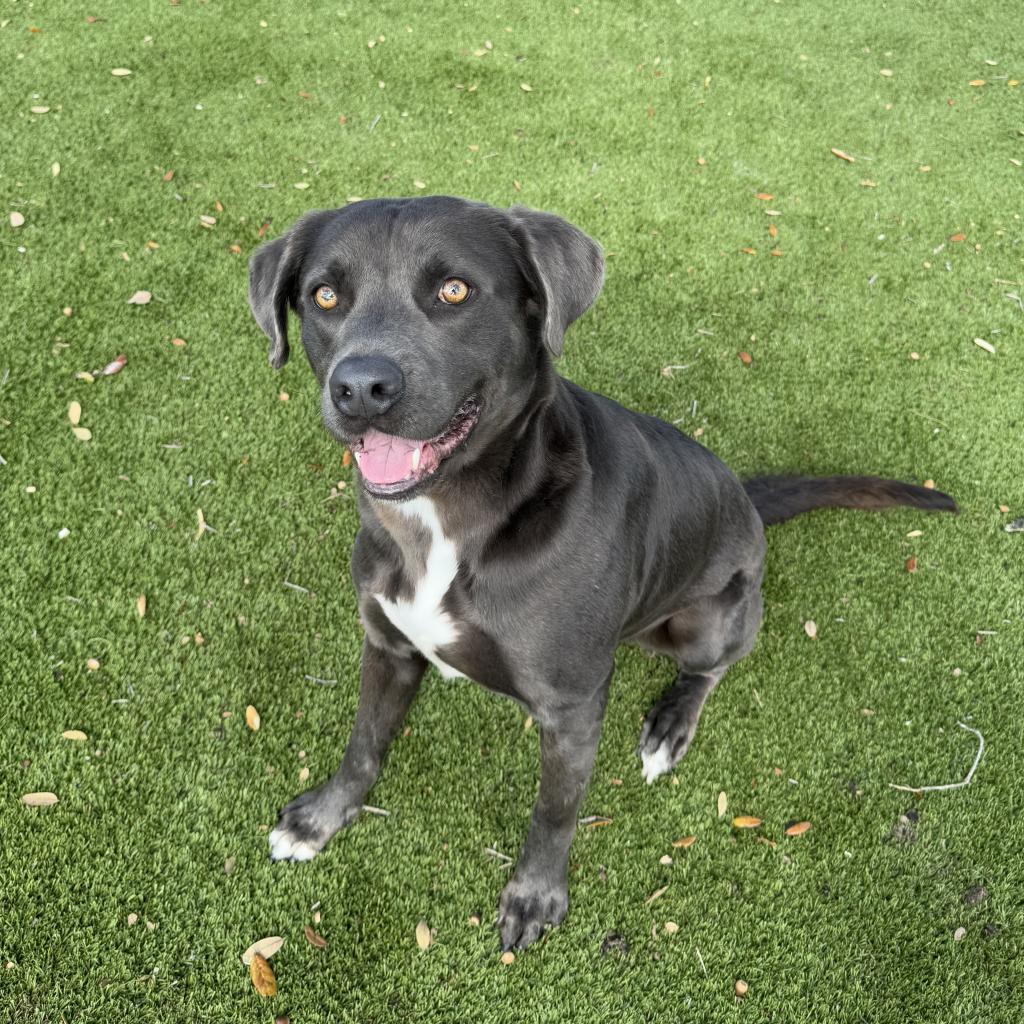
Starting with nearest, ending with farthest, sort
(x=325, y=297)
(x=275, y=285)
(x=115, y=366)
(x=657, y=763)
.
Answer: (x=325, y=297) → (x=275, y=285) → (x=657, y=763) → (x=115, y=366)

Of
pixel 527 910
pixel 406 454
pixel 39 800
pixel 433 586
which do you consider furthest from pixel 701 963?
pixel 39 800

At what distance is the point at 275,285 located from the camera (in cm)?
256

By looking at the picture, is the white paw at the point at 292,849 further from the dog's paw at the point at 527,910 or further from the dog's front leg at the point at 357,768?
the dog's paw at the point at 527,910

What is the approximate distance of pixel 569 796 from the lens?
285 cm

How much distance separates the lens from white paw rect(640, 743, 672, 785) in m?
3.40

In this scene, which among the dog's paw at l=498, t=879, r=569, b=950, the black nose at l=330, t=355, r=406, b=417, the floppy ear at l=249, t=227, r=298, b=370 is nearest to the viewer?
the black nose at l=330, t=355, r=406, b=417

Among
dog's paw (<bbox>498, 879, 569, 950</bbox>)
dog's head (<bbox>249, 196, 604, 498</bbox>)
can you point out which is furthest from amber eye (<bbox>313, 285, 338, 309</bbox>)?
dog's paw (<bbox>498, 879, 569, 950</bbox>)

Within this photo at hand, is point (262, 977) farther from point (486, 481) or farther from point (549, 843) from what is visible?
point (486, 481)

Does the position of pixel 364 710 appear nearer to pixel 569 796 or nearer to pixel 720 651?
pixel 569 796

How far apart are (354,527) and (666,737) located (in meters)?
1.75

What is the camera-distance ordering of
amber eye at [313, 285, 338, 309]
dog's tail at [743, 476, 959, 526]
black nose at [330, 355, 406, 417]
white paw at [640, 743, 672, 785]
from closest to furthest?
1. black nose at [330, 355, 406, 417]
2. amber eye at [313, 285, 338, 309]
3. white paw at [640, 743, 672, 785]
4. dog's tail at [743, 476, 959, 526]

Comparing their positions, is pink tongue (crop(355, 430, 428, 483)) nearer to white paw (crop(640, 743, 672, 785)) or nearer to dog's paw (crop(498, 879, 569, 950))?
dog's paw (crop(498, 879, 569, 950))

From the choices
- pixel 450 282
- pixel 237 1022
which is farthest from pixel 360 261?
pixel 237 1022

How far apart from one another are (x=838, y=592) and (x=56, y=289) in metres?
4.63
